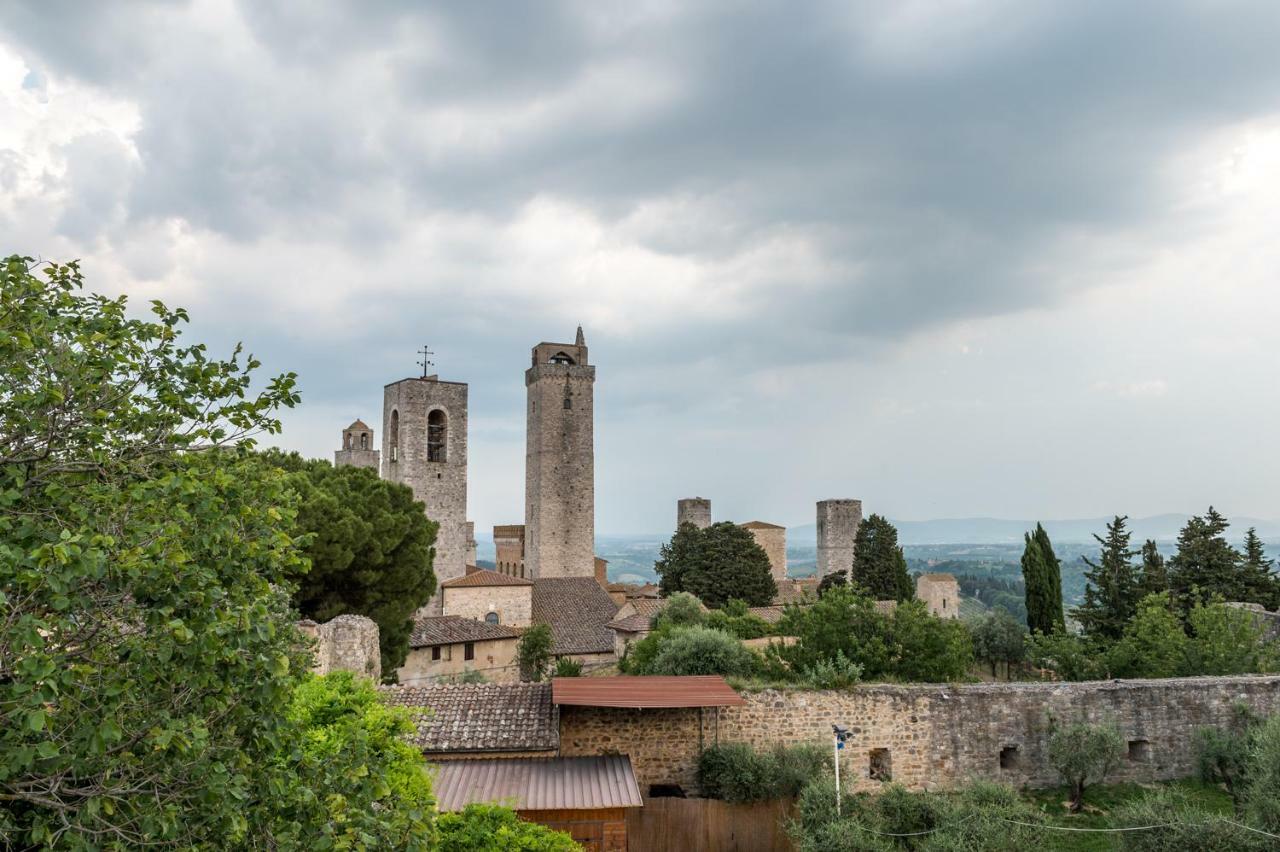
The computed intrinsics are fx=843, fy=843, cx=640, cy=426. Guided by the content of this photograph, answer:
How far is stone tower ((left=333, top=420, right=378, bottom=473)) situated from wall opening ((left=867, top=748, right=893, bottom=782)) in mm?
51556

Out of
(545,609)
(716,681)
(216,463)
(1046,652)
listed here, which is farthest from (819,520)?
(216,463)

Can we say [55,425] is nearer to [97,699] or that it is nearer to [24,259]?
[24,259]

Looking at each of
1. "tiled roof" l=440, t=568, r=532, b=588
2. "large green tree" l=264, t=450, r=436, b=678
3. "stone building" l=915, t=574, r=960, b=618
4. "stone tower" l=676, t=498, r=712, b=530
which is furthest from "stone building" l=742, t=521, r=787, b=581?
"large green tree" l=264, t=450, r=436, b=678

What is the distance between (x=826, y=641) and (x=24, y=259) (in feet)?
56.9

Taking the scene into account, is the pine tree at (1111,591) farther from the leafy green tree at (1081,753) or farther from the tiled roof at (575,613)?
the tiled roof at (575,613)

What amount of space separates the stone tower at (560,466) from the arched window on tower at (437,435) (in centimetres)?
979

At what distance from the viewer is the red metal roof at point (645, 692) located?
43.4 feet

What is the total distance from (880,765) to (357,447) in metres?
55.1

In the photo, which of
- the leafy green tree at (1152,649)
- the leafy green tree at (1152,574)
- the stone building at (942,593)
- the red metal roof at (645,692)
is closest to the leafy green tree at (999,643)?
the leafy green tree at (1152,574)

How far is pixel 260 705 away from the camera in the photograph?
4.93 meters

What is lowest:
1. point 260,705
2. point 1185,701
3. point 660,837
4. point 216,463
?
point 660,837

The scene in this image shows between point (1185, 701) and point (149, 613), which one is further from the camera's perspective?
point (1185, 701)

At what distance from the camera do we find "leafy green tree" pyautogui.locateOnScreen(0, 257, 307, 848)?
4.00 meters

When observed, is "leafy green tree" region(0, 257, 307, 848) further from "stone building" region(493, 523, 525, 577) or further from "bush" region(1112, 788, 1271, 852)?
"stone building" region(493, 523, 525, 577)
